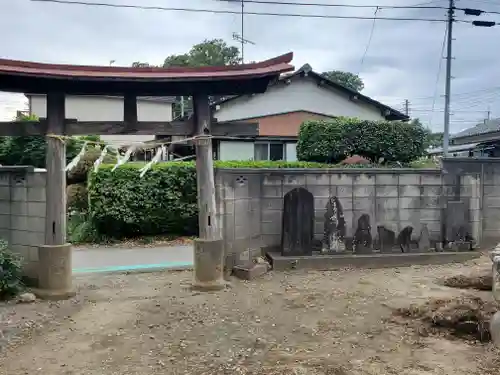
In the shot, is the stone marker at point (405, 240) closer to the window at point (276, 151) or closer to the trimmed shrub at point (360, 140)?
the trimmed shrub at point (360, 140)

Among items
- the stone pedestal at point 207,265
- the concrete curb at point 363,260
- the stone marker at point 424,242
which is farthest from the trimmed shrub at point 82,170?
the stone marker at point 424,242

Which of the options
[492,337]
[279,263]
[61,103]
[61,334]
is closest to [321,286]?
[279,263]

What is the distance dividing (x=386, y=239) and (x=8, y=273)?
6667 millimetres

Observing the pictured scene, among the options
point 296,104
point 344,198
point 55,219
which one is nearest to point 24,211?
point 55,219

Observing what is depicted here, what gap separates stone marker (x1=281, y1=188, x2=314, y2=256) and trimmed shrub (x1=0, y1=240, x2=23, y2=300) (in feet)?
14.7

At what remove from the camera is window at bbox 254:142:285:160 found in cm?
2122

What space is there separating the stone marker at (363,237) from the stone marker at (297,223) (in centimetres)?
92

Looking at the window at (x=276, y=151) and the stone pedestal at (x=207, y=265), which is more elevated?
the window at (x=276, y=151)

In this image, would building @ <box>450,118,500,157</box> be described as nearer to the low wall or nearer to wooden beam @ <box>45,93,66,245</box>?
the low wall

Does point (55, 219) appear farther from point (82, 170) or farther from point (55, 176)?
point (82, 170)

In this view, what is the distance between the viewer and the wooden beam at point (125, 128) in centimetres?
719

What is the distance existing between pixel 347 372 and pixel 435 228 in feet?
20.7

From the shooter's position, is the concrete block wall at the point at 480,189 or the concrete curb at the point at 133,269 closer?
the concrete curb at the point at 133,269

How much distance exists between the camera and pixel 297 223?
8.98 meters
